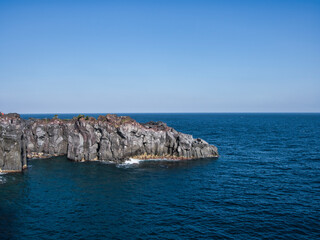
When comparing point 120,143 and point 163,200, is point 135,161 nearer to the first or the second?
point 120,143

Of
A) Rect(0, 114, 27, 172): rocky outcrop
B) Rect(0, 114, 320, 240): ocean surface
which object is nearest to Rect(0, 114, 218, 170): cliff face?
Rect(0, 114, 320, 240): ocean surface

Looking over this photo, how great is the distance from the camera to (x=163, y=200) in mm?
46781

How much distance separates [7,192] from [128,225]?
29121 mm

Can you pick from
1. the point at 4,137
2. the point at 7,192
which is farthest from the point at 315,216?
the point at 4,137

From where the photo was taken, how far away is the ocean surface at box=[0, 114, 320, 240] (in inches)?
1415

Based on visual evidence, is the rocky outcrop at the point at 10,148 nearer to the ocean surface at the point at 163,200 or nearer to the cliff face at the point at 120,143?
the ocean surface at the point at 163,200

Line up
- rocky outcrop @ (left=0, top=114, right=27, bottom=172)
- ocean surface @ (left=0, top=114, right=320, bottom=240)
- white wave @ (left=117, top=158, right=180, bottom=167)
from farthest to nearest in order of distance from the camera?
white wave @ (left=117, top=158, right=180, bottom=167) → rocky outcrop @ (left=0, top=114, right=27, bottom=172) → ocean surface @ (left=0, top=114, right=320, bottom=240)

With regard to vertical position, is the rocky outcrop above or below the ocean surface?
above

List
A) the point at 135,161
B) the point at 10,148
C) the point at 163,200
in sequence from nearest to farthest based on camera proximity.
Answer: the point at 163,200, the point at 10,148, the point at 135,161

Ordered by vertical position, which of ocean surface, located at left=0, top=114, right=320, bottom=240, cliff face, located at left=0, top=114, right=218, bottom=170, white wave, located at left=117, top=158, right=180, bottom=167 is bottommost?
ocean surface, located at left=0, top=114, right=320, bottom=240

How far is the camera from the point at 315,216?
39844 mm

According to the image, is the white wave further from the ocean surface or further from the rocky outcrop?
the rocky outcrop

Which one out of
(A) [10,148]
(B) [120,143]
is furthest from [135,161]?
(A) [10,148]

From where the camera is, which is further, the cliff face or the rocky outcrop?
the cliff face
